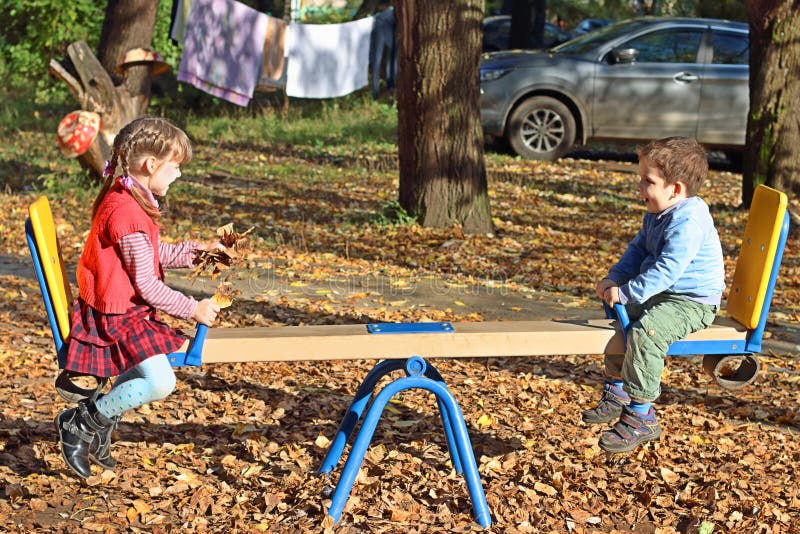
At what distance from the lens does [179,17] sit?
469 inches

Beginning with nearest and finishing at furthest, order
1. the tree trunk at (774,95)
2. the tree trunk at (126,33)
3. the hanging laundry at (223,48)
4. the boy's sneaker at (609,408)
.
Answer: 1. the boy's sneaker at (609,408)
2. the tree trunk at (774,95)
3. the tree trunk at (126,33)
4. the hanging laundry at (223,48)

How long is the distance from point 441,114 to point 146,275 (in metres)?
5.17

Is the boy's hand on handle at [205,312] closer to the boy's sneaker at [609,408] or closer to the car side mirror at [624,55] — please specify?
the boy's sneaker at [609,408]

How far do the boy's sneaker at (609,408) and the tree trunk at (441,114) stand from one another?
A: 175 inches

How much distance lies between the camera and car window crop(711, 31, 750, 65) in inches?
510

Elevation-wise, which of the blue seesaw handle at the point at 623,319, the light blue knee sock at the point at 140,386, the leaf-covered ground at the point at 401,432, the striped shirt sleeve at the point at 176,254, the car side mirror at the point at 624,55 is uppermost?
the car side mirror at the point at 624,55

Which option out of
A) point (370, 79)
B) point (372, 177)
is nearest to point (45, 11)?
point (370, 79)

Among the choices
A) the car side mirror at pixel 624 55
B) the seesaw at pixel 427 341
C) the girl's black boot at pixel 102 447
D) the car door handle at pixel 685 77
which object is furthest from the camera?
the car door handle at pixel 685 77

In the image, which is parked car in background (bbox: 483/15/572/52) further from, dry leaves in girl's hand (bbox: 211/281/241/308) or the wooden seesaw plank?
dry leaves in girl's hand (bbox: 211/281/241/308)

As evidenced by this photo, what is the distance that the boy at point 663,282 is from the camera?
3.92m

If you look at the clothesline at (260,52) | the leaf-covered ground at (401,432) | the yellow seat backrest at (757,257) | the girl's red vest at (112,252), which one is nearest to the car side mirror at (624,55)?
the clothesline at (260,52)

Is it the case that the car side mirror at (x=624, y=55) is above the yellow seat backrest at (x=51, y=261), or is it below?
above

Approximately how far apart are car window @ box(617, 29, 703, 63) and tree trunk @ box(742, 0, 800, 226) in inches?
129

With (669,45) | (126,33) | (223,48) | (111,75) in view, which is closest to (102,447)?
(111,75)
